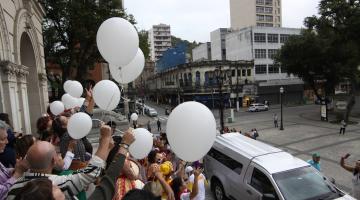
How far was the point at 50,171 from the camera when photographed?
8.87 ft

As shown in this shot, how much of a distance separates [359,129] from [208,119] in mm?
24938

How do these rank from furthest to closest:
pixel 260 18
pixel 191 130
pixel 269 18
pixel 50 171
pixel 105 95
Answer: pixel 269 18, pixel 260 18, pixel 105 95, pixel 191 130, pixel 50 171

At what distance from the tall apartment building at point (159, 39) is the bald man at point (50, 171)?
132039 millimetres

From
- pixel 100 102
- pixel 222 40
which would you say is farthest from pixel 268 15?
pixel 100 102

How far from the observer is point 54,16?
24.8 m

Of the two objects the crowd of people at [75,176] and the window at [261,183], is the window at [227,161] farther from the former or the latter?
the crowd of people at [75,176]

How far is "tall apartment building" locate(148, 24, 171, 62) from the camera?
13388 centimetres

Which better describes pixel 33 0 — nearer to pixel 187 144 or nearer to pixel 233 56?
pixel 187 144

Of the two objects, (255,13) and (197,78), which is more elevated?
(255,13)

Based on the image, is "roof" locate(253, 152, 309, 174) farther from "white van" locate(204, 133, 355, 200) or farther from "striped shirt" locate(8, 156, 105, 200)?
"striped shirt" locate(8, 156, 105, 200)

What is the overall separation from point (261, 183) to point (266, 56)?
48765 millimetres

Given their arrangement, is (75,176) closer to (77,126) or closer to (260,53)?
(77,126)

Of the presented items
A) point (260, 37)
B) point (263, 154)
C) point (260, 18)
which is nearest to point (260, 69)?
point (260, 37)

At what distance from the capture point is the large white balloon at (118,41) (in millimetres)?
4672
